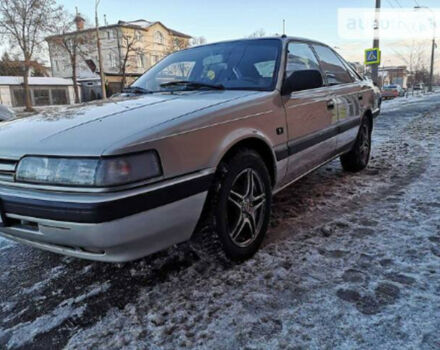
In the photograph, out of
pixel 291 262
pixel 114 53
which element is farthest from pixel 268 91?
pixel 114 53

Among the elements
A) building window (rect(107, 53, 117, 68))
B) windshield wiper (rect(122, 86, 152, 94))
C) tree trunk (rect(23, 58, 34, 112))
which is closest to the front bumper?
windshield wiper (rect(122, 86, 152, 94))

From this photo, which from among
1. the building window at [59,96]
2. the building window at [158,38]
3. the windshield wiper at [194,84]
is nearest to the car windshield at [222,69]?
the windshield wiper at [194,84]

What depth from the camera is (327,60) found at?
369cm

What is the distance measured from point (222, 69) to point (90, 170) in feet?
5.31

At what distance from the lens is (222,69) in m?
2.82

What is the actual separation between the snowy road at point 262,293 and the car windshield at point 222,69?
1.20 meters

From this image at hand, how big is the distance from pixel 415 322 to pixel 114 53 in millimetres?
50166

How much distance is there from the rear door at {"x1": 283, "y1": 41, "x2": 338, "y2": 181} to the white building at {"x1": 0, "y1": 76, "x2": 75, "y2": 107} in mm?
32790

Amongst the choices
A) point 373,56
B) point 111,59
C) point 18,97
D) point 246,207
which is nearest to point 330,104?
point 246,207

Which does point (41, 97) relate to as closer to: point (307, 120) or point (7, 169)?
point (307, 120)

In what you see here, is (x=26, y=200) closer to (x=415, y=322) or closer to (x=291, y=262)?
(x=291, y=262)

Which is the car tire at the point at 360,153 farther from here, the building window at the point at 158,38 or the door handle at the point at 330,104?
the building window at the point at 158,38

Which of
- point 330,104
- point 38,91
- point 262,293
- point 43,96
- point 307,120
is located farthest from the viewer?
point 43,96

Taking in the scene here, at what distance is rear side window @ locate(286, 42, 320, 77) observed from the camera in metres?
2.84
